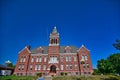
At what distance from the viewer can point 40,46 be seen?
120 ft

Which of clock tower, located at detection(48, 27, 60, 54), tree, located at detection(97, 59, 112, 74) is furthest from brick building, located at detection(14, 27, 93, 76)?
tree, located at detection(97, 59, 112, 74)

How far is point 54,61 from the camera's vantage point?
3191cm

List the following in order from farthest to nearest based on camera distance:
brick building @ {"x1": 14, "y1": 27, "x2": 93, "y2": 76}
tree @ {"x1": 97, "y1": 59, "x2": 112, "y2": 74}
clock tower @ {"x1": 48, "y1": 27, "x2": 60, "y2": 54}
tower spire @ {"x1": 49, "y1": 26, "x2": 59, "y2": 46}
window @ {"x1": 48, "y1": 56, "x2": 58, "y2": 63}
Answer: tower spire @ {"x1": 49, "y1": 26, "x2": 59, "y2": 46}, clock tower @ {"x1": 48, "y1": 27, "x2": 60, "y2": 54}, window @ {"x1": 48, "y1": 56, "x2": 58, "y2": 63}, brick building @ {"x1": 14, "y1": 27, "x2": 93, "y2": 76}, tree @ {"x1": 97, "y1": 59, "x2": 112, "y2": 74}

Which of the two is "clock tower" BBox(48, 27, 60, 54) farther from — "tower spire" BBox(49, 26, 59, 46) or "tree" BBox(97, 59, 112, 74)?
"tree" BBox(97, 59, 112, 74)

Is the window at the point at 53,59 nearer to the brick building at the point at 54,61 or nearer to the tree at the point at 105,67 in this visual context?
the brick building at the point at 54,61

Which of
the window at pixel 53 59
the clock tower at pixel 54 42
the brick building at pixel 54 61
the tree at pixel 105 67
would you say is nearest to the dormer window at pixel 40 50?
the brick building at pixel 54 61

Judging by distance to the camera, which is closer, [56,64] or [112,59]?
[56,64]

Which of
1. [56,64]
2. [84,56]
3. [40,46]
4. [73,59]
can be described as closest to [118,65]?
[84,56]

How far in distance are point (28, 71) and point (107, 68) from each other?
22.3 meters

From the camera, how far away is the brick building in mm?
31312

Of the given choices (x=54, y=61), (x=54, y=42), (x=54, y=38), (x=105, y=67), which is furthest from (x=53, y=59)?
(x=105, y=67)

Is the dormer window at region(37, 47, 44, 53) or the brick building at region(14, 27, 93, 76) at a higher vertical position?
the dormer window at region(37, 47, 44, 53)

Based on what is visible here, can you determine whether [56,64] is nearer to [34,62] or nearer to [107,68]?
[34,62]

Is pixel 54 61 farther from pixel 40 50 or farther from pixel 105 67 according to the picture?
pixel 105 67
